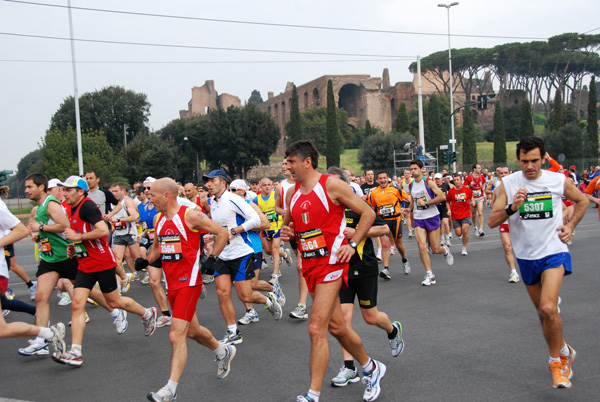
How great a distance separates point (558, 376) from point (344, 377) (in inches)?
69.4

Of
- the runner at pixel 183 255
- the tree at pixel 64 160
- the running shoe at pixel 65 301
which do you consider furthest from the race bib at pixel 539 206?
the tree at pixel 64 160

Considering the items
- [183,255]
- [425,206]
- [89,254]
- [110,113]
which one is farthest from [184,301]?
[110,113]

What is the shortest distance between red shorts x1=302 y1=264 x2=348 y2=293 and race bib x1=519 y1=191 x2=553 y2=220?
174 cm

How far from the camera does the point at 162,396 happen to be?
421 centimetres

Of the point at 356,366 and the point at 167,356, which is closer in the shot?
the point at 356,366

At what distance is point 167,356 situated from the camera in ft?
19.9

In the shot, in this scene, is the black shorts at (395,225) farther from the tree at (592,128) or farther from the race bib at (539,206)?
the tree at (592,128)

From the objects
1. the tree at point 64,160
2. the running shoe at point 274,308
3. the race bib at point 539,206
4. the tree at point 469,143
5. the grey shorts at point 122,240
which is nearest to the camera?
the race bib at point 539,206

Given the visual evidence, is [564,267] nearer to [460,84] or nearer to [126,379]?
[126,379]

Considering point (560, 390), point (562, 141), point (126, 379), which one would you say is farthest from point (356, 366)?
point (562, 141)

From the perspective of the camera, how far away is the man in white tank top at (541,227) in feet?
15.1

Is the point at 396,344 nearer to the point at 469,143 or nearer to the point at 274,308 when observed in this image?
the point at 274,308

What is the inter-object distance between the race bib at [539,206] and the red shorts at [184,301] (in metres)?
3.00

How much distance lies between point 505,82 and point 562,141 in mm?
35567
